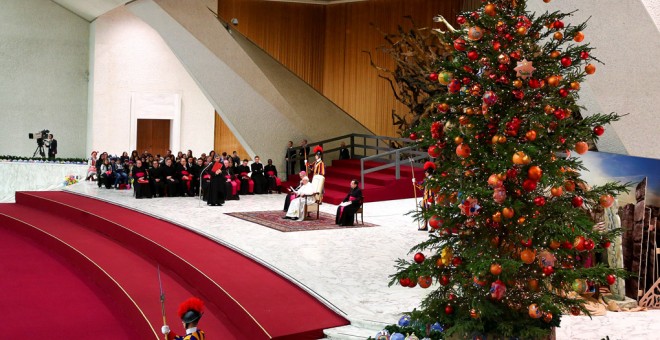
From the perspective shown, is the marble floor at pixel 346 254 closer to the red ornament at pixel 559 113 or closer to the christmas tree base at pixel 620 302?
the christmas tree base at pixel 620 302

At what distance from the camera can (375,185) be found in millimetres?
15977

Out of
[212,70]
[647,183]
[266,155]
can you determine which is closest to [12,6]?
[212,70]

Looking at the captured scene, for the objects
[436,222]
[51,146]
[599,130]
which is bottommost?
[436,222]

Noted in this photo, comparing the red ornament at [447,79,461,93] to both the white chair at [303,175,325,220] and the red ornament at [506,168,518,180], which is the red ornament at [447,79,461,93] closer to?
the red ornament at [506,168,518,180]

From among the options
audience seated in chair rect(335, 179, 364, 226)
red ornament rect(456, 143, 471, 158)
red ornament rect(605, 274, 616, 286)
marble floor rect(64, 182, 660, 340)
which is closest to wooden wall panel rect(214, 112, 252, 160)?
marble floor rect(64, 182, 660, 340)

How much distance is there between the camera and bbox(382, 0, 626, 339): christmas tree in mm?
4906

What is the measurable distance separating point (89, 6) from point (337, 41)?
272 inches

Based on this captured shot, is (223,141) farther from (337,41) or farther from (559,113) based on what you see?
(559,113)

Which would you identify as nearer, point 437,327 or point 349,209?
point 437,327

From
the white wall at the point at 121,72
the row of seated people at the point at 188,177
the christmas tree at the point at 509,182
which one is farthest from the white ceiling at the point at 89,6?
the christmas tree at the point at 509,182

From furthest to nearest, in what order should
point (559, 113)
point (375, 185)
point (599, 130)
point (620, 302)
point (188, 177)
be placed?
point (375, 185)
point (188, 177)
point (620, 302)
point (599, 130)
point (559, 113)

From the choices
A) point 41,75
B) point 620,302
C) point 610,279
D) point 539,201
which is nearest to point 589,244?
point 610,279

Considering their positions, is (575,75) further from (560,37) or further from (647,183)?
(647,183)

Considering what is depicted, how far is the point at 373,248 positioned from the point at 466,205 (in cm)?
531
